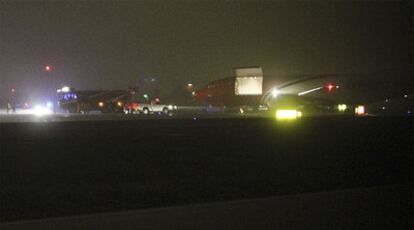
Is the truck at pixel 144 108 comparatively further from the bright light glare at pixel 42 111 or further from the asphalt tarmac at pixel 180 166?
the asphalt tarmac at pixel 180 166

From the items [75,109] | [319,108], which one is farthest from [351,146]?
[75,109]

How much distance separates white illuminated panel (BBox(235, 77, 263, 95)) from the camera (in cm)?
5888

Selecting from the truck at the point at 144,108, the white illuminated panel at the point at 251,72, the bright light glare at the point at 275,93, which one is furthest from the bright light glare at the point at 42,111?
the bright light glare at the point at 275,93

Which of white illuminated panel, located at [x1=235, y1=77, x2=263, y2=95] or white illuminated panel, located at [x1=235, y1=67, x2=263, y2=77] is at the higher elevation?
white illuminated panel, located at [x1=235, y1=67, x2=263, y2=77]

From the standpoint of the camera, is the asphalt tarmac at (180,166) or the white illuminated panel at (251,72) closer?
the asphalt tarmac at (180,166)

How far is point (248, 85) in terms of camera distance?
194ft

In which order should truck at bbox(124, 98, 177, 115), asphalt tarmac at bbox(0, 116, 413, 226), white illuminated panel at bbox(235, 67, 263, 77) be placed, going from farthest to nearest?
1. white illuminated panel at bbox(235, 67, 263, 77)
2. truck at bbox(124, 98, 177, 115)
3. asphalt tarmac at bbox(0, 116, 413, 226)

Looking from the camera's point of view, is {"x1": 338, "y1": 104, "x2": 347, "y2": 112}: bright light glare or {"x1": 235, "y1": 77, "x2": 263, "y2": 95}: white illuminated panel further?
{"x1": 235, "y1": 77, "x2": 263, "y2": 95}: white illuminated panel

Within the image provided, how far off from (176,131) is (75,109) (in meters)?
39.0

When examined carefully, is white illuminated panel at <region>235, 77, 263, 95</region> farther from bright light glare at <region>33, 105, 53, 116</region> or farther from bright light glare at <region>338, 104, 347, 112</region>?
bright light glare at <region>33, 105, 53, 116</region>

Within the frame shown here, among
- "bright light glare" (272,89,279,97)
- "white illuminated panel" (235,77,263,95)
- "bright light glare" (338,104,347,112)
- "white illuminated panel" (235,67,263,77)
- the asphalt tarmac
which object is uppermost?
"white illuminated panel" (235,67,263,77)

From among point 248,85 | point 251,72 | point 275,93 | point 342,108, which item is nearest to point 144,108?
point 248,85

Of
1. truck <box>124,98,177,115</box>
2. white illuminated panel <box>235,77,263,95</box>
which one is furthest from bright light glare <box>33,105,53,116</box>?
white illuminated panel <box>235,77,263,95</box>

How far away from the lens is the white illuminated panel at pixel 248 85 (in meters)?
58.9
